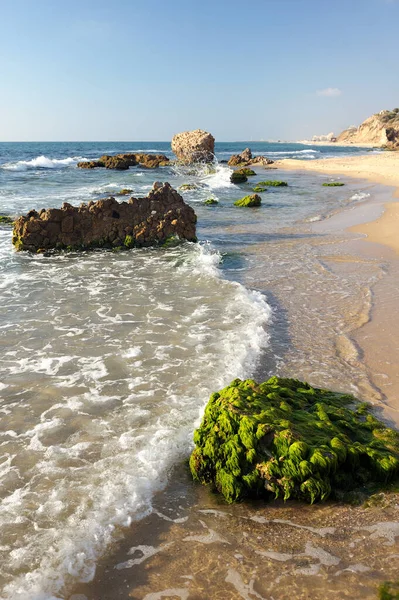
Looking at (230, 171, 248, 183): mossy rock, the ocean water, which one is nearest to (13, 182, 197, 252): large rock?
the ocean water

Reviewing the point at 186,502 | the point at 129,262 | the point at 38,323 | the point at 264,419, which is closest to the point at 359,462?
the point at 264,419

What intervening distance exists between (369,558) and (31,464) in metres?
3.12

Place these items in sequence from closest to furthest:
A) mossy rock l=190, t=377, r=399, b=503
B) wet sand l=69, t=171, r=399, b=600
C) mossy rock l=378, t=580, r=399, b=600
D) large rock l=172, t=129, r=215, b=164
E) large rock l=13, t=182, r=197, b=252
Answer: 1. mossy rock l=378, t=580, r=399, b=600
2. wet sand l=69, t=171, r=399, b=600
3. mossy rock l=190, t=377, r=399, b=503
4. large rock l=13, t=182, r=197, b=252
5. large rock l=172, t=129, r=215, b=164

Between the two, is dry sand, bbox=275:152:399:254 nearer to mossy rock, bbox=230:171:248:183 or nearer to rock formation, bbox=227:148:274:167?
rock formation, bbox=227:148:274:167

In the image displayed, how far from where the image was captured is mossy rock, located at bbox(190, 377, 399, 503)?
382 centimetres

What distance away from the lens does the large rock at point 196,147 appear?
5284 cm

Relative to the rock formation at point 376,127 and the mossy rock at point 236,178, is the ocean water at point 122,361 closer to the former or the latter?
the mossy rock at point 236,178

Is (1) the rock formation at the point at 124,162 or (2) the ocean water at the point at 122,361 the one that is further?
(1) the rock formation at the point at 124,162

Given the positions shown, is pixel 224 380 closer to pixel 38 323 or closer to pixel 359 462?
pixel 359 462

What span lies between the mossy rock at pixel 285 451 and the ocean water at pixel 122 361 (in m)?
0.53

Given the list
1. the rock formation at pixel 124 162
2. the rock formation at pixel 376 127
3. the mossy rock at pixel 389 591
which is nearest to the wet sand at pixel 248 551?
the mossy rock at pixel 389 591

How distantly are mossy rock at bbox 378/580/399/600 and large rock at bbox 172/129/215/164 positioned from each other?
53129mm

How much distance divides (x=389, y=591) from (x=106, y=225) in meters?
12.4

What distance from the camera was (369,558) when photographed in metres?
3.16
